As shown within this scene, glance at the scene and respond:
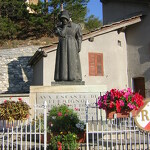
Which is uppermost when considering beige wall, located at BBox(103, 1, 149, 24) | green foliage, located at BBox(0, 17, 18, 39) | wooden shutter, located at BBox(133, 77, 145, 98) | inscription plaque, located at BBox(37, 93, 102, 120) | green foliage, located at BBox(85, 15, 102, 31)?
green foliage, located at BBox(85, 15, 102, 31)

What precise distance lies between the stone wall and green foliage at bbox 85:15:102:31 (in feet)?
45.2

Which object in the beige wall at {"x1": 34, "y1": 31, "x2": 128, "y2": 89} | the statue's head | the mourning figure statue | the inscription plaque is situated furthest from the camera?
the beige wall at {"x1": 34, "y1": 31, "x2": 128, "y2": 89}

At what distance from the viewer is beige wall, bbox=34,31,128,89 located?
13461 millimetres

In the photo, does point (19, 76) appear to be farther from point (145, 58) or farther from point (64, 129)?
point (64, 129)

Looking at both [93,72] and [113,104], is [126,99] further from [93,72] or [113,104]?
[93,72]

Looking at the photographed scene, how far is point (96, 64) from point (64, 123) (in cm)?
857

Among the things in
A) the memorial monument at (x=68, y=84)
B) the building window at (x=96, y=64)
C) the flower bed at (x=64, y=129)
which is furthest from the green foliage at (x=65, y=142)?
the building window at (x=96, y=64)

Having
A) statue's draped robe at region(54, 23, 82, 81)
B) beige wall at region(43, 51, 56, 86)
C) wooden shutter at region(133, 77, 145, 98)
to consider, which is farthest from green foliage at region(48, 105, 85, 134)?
wooden shutter at region(133, 77, 145, 98)

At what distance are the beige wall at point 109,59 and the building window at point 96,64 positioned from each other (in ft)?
0.58

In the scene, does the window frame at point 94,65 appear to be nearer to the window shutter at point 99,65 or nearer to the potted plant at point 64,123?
the window shutter at point 99,65

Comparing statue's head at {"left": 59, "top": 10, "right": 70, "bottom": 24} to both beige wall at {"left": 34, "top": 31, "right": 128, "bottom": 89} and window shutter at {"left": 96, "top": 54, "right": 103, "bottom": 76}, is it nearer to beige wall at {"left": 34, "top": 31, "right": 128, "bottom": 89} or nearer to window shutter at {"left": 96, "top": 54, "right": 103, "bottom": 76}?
beige wall at {"left": 34, "top": 31, "right": 128, "bottom": 89}

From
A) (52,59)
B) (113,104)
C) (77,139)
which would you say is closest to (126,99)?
(113,104)

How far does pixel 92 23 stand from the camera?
1339 inches

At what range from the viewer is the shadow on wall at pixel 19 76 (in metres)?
17.4
